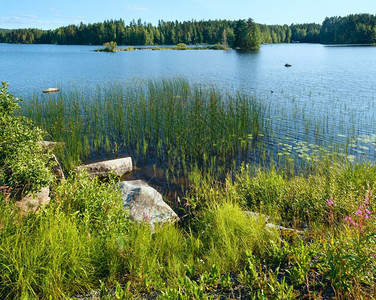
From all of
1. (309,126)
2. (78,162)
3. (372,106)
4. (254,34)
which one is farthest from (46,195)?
(254,34)

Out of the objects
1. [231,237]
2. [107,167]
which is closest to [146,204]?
[231,237]

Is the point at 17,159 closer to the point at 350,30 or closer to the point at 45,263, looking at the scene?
the point at 45,263

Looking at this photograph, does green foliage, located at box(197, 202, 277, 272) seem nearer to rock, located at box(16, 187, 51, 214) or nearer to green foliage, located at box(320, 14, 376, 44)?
rock, located at box(16, 187, 51, 214)

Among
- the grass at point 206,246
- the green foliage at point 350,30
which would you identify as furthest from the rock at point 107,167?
the green foliage at point 350,30

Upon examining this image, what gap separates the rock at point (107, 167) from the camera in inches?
302

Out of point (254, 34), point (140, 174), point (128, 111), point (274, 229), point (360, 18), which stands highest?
point (360, 18)

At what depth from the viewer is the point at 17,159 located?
4.36 metres

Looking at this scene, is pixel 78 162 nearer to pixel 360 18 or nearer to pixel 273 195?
pixel 273 195

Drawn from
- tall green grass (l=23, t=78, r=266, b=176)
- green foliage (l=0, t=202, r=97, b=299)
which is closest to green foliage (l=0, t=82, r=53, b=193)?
green foliage (l=0, t=202, r=97, b=299)

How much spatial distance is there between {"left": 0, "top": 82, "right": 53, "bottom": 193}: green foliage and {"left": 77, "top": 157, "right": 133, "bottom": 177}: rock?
2.91 meters

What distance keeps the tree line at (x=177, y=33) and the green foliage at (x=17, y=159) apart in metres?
95.4

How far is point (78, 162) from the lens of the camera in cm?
827

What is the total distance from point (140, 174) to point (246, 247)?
496 centimetres

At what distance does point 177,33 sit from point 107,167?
121 meters
